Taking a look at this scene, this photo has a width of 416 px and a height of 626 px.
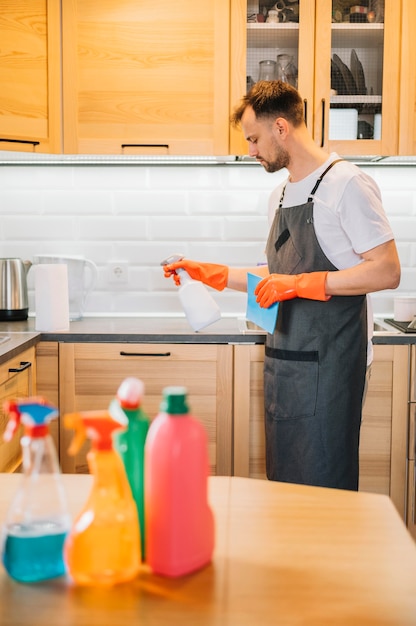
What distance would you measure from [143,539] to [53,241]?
245 centimetres

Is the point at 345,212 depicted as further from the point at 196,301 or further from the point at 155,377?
the point at 155,377

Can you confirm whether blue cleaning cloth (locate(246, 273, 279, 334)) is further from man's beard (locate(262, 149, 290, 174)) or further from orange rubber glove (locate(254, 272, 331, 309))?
man's beard (locate(262, 149, 290, 174))

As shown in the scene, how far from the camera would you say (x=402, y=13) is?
283 centimetres

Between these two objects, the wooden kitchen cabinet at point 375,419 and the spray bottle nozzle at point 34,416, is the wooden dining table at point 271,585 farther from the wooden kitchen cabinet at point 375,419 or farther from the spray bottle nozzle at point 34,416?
the wooden kitchen cabinet at point 375,419

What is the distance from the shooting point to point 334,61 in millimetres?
2877

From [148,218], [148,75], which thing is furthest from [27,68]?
[148,218]

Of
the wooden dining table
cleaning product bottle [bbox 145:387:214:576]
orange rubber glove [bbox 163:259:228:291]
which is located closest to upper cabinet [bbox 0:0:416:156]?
orange rubber glove [bbox 163:259:228:291]

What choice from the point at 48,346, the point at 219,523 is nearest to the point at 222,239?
the point at 48,346

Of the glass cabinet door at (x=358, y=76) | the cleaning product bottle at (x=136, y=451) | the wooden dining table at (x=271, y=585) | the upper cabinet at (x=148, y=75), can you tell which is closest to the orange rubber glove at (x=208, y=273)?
the upper cabinet at (x=148, y=75)

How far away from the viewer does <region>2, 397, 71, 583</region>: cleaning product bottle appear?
84 cm

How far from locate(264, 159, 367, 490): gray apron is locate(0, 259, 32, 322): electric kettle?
121 cm

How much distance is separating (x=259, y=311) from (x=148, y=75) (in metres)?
1.10

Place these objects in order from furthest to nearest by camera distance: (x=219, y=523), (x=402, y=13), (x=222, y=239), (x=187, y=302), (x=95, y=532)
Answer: (x=222, y=239) → (x=402, y=13) → (x=187, y=302) → (x=219, y=523) → (x=95, y=532)

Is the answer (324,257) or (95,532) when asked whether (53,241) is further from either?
(95,532)
